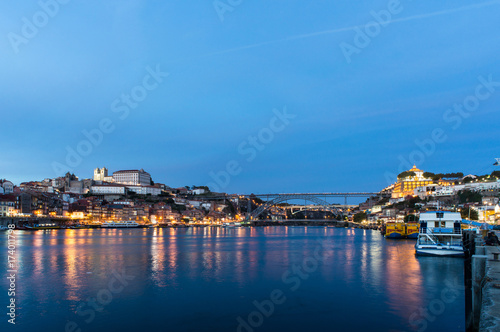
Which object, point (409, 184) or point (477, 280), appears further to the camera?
point (409, 184)

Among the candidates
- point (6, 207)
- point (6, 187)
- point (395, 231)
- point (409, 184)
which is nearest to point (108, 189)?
point (6, 187)

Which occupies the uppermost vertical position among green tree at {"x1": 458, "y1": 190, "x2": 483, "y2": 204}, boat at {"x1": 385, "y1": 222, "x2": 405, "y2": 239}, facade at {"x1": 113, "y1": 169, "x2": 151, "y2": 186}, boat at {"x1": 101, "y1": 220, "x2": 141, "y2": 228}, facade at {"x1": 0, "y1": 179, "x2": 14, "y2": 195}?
facade at {"x1": 113, "y1": 169, "x2": 151, "y2": 186}

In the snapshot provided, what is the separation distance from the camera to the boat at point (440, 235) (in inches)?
736

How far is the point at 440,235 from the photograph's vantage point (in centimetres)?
1936

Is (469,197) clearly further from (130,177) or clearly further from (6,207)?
(130,177)

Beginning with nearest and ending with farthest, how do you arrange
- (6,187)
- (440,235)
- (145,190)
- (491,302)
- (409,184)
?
1. (491,302)
2. (440,235)
3. (6,187)
4. (409,184)
5. (145,190)

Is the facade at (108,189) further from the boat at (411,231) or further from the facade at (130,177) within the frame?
the boat at (411,231)

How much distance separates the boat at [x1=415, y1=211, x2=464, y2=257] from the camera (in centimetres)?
1870

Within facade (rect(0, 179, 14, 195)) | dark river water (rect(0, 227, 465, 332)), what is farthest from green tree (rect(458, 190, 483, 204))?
facade (rect(0, 179, 14, 195))

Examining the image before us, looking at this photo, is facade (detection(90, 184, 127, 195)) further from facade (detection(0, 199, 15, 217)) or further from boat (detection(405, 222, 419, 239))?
boat (detection(405, 222, 419, 239))

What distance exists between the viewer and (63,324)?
27.0 feet

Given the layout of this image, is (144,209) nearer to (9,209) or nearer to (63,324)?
(9,209)

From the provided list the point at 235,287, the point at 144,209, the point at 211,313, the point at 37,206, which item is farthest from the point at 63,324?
the point at 144,209

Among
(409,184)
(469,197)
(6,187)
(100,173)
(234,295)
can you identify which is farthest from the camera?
(100,173)
